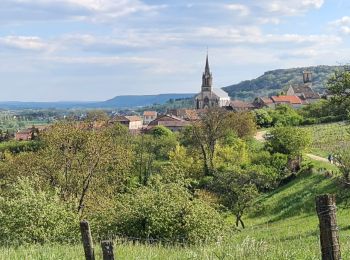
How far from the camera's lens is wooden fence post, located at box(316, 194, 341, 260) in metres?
7.20

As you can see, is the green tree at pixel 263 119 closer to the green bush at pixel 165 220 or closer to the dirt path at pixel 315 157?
the dirt path at pixel 315 157

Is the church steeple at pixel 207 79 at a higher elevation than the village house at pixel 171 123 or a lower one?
higher

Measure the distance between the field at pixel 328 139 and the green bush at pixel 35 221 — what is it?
37.9m

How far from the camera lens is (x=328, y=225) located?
7211mm

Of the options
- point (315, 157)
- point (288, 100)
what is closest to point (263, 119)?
point (315, 157)

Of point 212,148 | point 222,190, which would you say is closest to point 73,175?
point 222,190

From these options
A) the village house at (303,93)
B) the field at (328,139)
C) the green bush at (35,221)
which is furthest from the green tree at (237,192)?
the village house at (303,93)

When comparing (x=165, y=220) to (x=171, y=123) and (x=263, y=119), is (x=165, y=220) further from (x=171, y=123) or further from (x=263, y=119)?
(x=171, y=123)

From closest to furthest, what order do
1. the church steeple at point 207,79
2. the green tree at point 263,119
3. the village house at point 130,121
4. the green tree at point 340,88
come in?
1. the green tree at point 340,88
2. the green tree at point 263,119
3. the village house at point 130,121
4. the church steeple at point 207,79

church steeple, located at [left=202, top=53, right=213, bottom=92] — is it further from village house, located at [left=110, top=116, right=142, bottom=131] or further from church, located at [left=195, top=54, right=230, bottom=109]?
village house, located at [left=110, top=116, right=142, bottom=131]

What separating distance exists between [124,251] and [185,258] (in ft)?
8.40

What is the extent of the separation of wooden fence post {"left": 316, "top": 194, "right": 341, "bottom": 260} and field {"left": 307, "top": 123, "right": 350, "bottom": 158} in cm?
4767

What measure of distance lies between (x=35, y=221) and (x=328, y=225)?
1621 cm

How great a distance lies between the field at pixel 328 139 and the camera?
5828 centimetres
